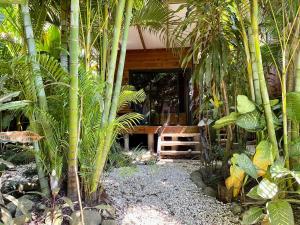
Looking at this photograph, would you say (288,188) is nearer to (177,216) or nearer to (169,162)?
(177,216)

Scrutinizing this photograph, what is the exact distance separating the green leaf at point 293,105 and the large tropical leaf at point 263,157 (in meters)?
0.30

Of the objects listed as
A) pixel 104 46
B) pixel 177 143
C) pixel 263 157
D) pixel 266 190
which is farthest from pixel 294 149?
pixel 177 143

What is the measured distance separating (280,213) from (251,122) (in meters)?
0.82

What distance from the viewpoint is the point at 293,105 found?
244cm

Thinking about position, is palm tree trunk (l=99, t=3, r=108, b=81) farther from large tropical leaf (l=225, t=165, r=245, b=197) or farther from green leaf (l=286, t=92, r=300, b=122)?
green leaf (l=286, t=92, r=300, b=122)

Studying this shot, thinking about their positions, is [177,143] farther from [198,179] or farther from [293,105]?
[293,105]

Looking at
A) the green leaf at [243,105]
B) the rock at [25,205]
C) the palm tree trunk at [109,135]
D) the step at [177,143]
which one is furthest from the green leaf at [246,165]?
the step at [177,143]

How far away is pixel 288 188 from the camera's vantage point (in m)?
2.52

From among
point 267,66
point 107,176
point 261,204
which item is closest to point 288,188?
point 261,204

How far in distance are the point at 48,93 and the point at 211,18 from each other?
6.04 feet

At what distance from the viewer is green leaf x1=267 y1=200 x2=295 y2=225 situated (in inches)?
79.7

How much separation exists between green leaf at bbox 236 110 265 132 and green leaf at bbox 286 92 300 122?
0.82 feet

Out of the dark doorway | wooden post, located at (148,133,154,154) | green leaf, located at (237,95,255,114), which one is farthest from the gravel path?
the dark doorway

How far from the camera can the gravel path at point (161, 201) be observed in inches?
104
